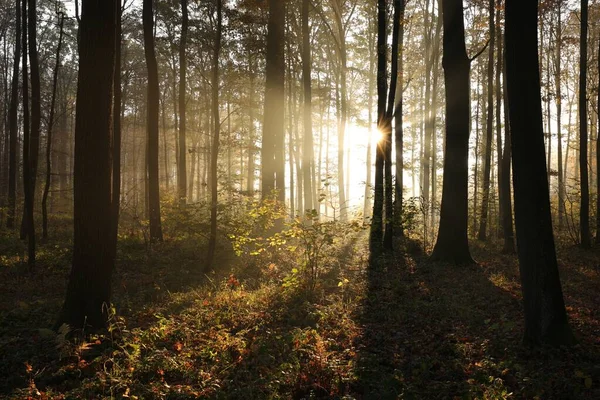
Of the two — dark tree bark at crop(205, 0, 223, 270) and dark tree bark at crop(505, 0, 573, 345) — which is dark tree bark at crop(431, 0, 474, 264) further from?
dark tree bark at crop(205, 0, 223, 270)

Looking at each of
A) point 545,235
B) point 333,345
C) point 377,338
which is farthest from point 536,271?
point 333,345

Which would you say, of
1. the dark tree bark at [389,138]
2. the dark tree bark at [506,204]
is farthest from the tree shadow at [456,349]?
the dark tree bark at [506,204]

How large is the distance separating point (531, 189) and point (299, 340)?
3.87 meters

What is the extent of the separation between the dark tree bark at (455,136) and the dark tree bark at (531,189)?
577 centimetres

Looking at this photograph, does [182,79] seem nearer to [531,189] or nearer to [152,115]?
[152,115]

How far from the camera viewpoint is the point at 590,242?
14.2 metres

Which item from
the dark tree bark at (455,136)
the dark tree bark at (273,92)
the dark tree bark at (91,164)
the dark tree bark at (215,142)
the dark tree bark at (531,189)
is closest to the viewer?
the dark tree bark at (531,189)

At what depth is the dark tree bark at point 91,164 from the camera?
18.3 ft

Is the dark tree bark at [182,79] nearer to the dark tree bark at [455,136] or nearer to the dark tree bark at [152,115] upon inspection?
the dark tree bark at [152,115]

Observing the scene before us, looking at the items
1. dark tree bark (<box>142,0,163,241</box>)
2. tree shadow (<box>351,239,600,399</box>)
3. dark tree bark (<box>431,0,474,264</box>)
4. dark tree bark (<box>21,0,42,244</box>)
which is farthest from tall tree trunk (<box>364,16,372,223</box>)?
dark tree bark (<box>21,0,42,244</box>)

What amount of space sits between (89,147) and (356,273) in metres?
7.08

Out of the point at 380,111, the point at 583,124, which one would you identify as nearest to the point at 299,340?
the point at 380,111

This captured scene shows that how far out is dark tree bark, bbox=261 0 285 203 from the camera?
14180 millimetres

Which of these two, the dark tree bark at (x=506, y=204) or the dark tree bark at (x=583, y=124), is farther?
the dark tree bark at (x=506, y=204)
